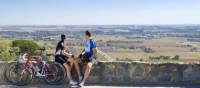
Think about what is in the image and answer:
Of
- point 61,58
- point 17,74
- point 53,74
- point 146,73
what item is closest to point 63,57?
point 61,58

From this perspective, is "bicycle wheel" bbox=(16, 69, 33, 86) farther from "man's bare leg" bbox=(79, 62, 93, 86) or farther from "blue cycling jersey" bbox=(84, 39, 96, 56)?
"blue cycling jersey" bbox=(84, 39, 96, 56)

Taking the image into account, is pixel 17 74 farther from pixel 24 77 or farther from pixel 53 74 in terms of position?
pixel 53 74

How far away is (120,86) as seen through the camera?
945cm

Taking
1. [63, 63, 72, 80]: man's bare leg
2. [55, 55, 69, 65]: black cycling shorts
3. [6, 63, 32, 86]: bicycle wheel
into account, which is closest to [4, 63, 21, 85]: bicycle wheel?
[6, 63, 32, 86]: bicycle wheel

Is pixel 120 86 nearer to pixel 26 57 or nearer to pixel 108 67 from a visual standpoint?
pixel 108 67

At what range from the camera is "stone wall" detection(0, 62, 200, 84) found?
9.69 m

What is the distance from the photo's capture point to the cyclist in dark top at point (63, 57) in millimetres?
9219

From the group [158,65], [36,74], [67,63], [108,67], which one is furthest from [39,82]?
[158,65]

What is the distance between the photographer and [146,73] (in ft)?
31.9

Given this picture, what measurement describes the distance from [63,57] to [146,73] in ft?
6.48

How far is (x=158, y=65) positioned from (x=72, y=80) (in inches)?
79.8

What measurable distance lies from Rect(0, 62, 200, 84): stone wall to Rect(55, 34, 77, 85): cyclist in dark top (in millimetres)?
652

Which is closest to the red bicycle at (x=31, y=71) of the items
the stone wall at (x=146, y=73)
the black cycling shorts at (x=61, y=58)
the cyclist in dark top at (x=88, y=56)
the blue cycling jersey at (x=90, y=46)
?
the black cycling shorts at (x=61, y=58)

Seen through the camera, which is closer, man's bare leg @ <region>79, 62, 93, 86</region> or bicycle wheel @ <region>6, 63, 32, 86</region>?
man's bare leg @ <region>79, 62, 93, 86</region>
